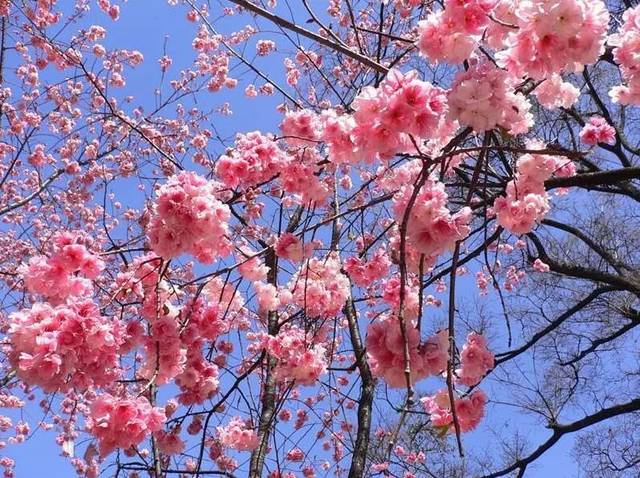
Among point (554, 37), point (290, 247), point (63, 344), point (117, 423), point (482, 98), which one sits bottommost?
point (117, 423)

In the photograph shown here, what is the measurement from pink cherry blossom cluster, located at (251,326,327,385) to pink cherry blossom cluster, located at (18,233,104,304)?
142 centimetres

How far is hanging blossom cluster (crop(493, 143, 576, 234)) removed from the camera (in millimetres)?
2842

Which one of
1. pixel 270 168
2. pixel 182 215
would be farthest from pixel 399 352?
pixel 270 168

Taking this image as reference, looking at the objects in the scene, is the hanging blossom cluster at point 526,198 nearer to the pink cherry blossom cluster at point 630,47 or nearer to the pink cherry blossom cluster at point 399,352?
the pink cherry blossom cluster at point 630,47

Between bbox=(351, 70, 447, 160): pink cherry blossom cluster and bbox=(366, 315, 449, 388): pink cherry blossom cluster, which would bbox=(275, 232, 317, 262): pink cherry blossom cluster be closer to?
bbox=(366, 315, 449, 388): pink cherry blossom cluster

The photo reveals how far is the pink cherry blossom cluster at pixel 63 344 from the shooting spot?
2230mm

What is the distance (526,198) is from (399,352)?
3.95 feet

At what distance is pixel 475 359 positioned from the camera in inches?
99.5

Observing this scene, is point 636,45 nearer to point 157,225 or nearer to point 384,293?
Result: point 384,293

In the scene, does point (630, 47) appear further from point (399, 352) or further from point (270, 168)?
point (270, 168)

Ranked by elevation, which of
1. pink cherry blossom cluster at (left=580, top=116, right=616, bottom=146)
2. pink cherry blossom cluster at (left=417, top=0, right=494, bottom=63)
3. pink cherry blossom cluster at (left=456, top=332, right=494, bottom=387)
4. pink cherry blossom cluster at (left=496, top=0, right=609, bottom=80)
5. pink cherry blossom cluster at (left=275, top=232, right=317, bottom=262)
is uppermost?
pink cherry blossom cluster at (left=580, top=116, right=616, bottom=146)

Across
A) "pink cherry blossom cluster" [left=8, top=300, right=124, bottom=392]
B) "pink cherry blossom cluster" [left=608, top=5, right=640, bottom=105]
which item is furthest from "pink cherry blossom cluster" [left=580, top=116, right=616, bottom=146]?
"pink cherry blossom cluster" [left=8, top=300, right=124, bottom=392]

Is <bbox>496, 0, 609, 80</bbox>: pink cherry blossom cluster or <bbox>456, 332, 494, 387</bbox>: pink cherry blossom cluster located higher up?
<bbox>496, 0, 609, 80</bbox>: pink cherry blossom cluster

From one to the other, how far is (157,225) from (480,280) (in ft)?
18.8
